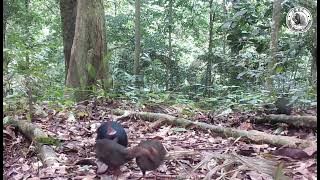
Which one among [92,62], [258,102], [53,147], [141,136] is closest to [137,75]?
[92,62]

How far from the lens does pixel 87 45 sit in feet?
18.6

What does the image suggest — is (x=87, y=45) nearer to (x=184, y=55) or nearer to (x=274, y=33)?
(x=274, y=33)

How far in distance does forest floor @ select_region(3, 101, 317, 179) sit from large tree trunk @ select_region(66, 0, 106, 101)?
93cm

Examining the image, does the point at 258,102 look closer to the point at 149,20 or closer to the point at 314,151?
the point at 314,151

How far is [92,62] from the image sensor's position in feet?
18.6

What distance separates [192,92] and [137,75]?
3.61 feet

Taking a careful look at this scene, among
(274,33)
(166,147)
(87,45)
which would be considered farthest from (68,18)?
(166,147)

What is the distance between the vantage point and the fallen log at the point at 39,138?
237cm

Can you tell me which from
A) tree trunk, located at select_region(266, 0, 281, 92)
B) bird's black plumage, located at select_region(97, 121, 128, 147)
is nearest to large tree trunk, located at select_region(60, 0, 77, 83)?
tree trunk, located at select_region(266, 0, 281, 92)

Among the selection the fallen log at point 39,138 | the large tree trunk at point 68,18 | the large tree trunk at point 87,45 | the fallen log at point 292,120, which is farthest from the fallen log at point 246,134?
the large tree trunk at point 68,18

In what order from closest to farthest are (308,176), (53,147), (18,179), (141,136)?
(308,176), (18,179), (53,147), (141,136)

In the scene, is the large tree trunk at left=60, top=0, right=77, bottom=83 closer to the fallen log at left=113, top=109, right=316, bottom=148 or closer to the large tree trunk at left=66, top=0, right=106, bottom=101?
the large tree trunk at left=66, top=0, right=106, bottom=101

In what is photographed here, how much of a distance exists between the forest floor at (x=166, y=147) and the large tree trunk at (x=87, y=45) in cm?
93

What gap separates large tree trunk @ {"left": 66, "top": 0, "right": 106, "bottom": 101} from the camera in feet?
18.5
